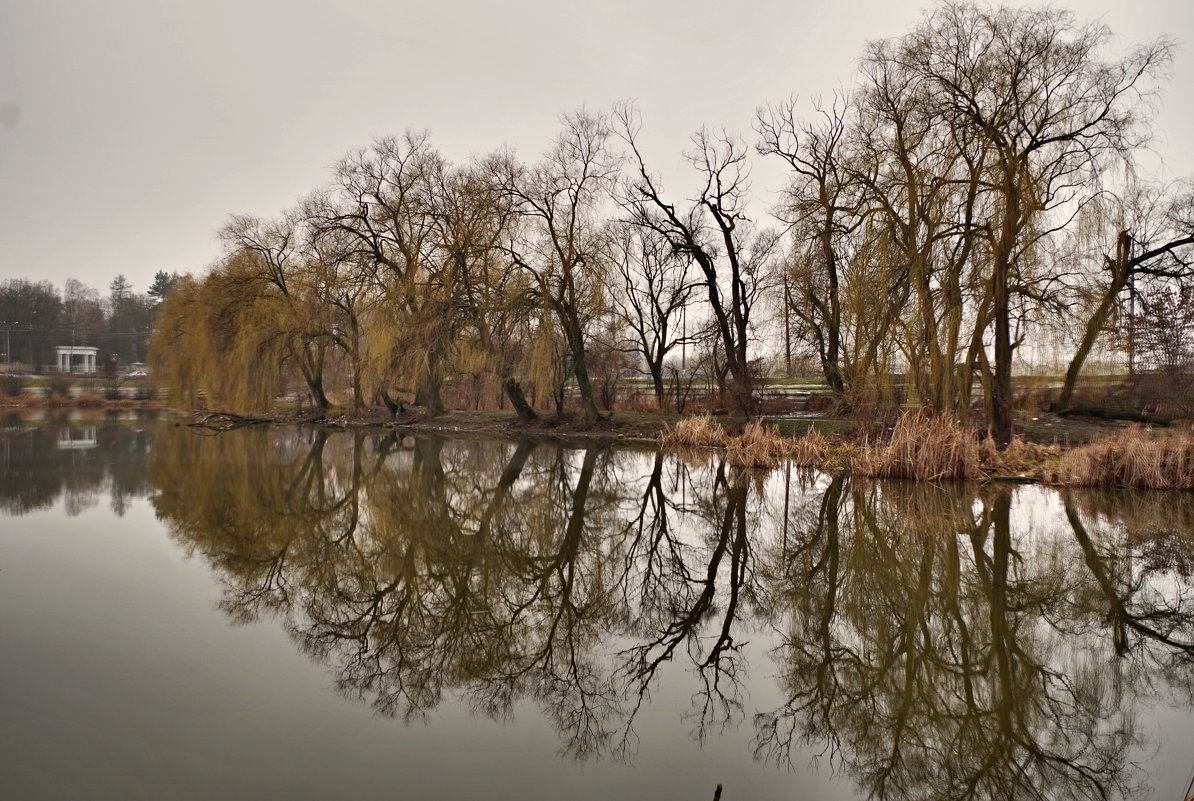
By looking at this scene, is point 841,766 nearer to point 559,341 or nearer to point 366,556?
point 366,556

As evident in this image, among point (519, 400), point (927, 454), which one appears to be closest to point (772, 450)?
point (927, 454)

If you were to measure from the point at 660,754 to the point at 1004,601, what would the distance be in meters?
3.80

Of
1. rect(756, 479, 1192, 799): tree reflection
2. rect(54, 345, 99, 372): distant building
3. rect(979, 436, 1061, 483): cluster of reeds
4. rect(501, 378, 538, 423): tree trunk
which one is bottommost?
rect(756, 479, 1192, 799): tree reflection

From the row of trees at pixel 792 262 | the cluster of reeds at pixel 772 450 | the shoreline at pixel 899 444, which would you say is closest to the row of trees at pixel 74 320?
the row of trees at pixel 792 262

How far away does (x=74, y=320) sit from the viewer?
67188 millimetres

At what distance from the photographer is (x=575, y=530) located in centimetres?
899

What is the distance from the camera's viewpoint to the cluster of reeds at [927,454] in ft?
41.6

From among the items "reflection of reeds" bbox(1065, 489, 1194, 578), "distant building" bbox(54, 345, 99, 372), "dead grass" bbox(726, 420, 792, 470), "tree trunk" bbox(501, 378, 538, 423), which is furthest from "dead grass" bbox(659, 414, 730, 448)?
"distant building" bbox(54, 345, 99, 372)

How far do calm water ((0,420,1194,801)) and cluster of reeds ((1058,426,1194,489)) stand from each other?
229cm

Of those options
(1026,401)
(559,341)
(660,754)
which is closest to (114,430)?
(559,341)

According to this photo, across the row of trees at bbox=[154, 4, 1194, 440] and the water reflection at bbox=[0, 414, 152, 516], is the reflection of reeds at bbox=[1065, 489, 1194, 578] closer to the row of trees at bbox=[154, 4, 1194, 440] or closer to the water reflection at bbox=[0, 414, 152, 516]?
the row of trees at bbox=[154, 4, 1194, 440]

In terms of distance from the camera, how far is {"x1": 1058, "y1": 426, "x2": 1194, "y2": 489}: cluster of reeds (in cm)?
1184

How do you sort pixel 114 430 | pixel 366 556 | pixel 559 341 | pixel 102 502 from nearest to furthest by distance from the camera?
pixel 366 556
pixel 102 502
pixel 559 341
pixel 114 430

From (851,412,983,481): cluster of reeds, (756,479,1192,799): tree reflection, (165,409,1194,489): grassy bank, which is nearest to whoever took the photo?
(756,479,1192,799): tree reflection
